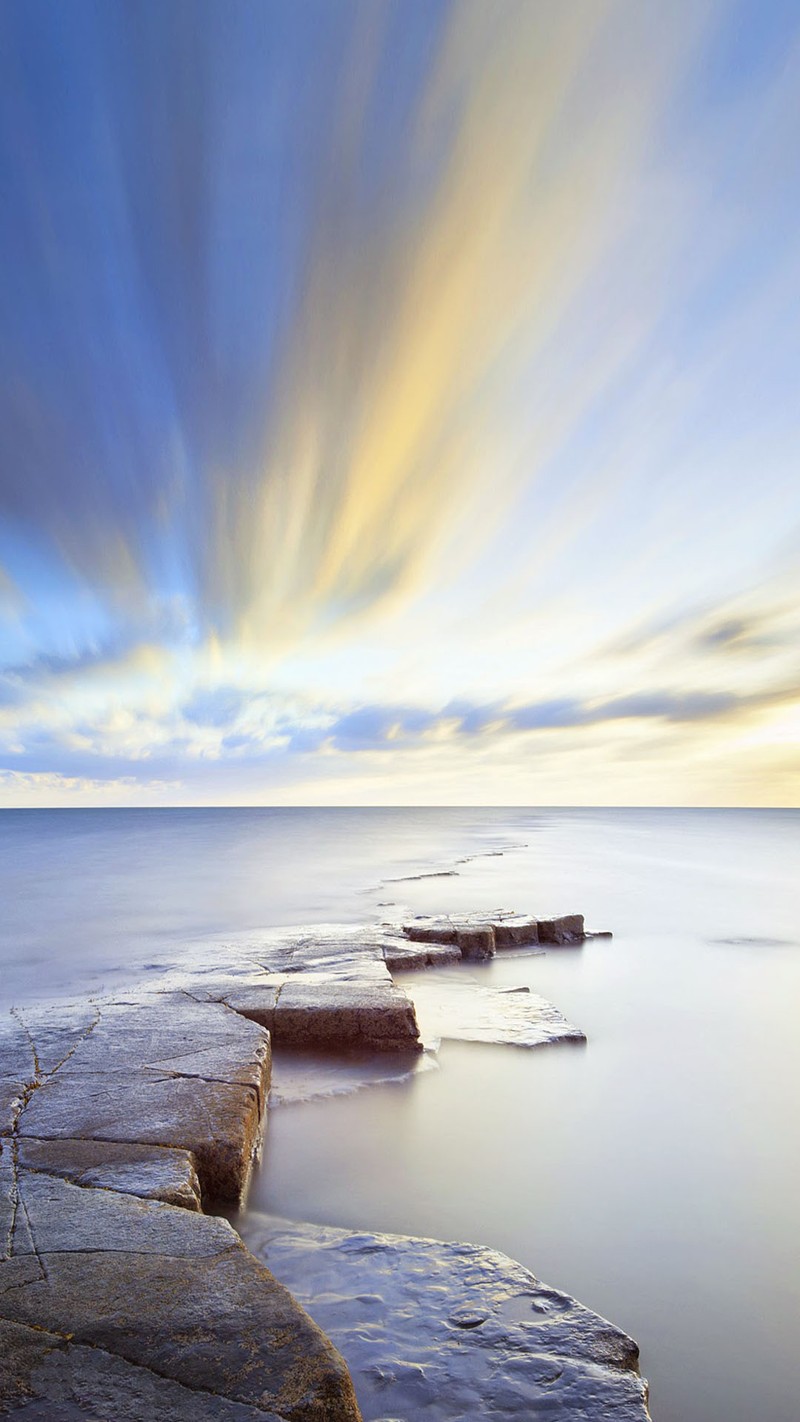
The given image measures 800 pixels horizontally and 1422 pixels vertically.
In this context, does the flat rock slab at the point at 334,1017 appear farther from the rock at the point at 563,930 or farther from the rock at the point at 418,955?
the rock at the point at 563,930

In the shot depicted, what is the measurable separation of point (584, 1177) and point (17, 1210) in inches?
97.0

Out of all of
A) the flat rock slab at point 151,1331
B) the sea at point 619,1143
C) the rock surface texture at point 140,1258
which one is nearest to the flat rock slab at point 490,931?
the sea at point 619,1143

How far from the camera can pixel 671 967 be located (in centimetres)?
873

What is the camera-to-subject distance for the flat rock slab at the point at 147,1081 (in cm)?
310

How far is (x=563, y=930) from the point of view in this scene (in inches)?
380

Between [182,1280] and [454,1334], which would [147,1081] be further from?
[454,1334]

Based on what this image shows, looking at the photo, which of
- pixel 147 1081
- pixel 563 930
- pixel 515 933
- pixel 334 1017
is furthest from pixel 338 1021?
pixel 563 930

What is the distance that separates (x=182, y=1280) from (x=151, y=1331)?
229 mm

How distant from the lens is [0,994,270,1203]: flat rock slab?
122 inches

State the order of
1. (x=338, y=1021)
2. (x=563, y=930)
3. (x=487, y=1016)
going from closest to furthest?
(x=338, y=1021) < (x=487, y=1016) < (x=563, y=930)

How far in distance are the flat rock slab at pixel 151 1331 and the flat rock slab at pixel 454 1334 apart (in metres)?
0.39

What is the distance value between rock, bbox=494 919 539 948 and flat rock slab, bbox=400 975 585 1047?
6.40ft

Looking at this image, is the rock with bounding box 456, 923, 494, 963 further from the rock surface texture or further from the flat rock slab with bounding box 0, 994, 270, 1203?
the rock surface texture

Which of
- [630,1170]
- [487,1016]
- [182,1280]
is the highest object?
[182,1280]
